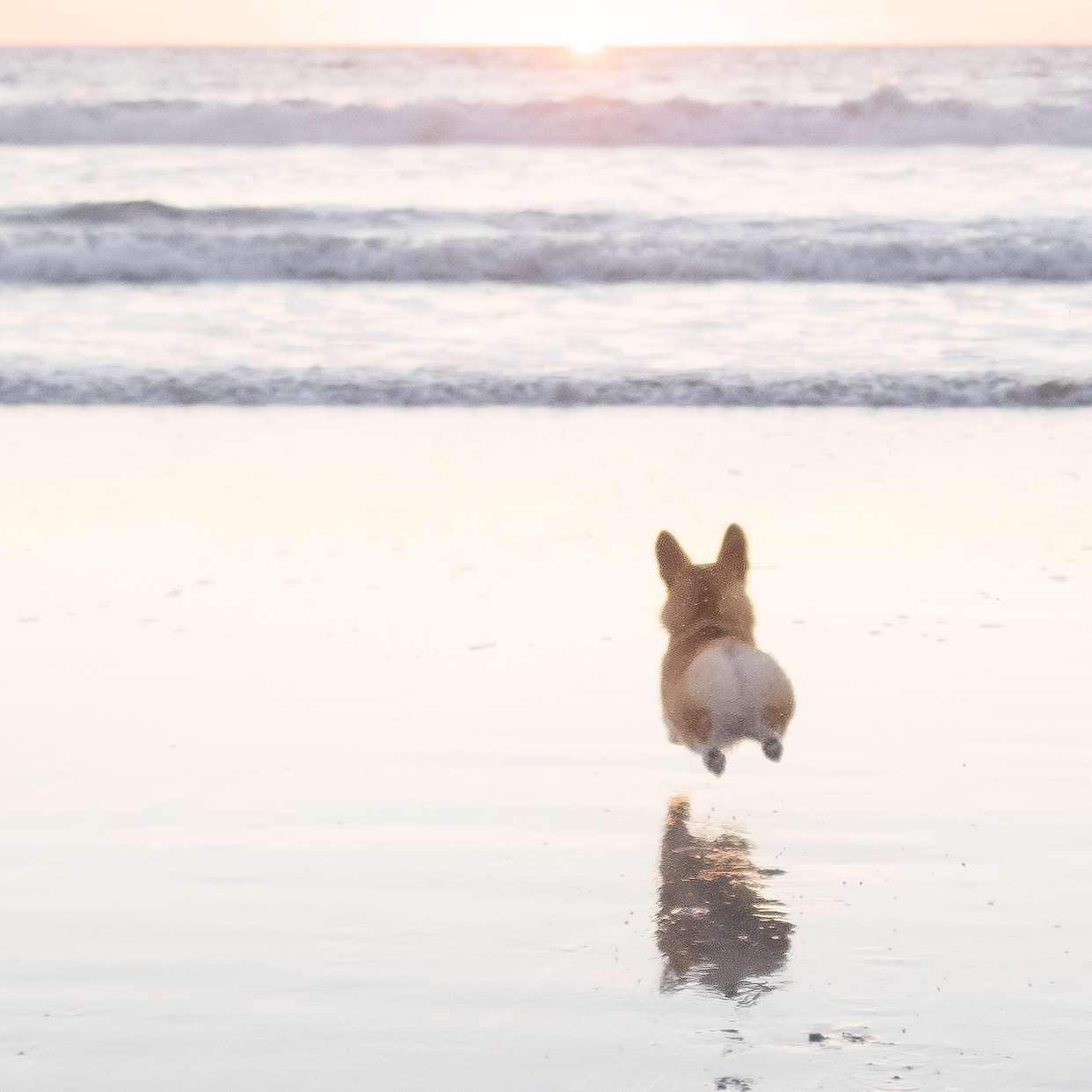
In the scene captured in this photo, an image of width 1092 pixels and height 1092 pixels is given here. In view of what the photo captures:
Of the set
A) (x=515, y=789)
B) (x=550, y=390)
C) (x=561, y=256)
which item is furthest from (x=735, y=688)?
(x=561, y=256)

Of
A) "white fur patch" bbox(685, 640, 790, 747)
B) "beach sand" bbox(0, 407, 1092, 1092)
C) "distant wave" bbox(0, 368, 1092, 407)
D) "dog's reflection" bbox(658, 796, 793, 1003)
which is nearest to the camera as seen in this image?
"beach sand" bbox(0, 407, 1092, 1092)

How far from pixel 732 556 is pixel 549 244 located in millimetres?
12570

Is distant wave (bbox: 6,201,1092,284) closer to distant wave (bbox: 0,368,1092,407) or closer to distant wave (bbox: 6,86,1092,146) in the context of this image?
distant wave (bbox: 0,368,1092,407)

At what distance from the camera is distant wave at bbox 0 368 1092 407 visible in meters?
9.39

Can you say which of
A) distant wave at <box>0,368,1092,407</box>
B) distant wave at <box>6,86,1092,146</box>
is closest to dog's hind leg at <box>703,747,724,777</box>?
distant wave at <box>0,368,1092,407</box>

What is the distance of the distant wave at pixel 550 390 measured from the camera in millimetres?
9391

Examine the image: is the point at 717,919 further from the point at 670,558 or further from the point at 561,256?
the point at 561,256

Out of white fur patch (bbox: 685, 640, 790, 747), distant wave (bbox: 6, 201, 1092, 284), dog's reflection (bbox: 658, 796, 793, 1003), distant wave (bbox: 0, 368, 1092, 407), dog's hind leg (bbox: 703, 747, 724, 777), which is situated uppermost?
distant wave (bbox: 6, 201, 1092, 284)

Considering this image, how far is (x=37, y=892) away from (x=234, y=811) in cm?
57

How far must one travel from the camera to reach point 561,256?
51.5ft

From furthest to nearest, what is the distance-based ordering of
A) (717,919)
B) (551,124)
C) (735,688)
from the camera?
1. (551,124)
2. (735,688)
3. (717,919)

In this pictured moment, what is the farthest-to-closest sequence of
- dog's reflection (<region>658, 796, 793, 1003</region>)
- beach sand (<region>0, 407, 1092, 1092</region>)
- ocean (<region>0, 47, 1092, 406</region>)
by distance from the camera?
ocean (<region>0, 47, 1092, 406</region>) → dog's reflection (<region>658, 796, 793, 1003</region>) → beach sand (<region>0, 407, 1092, 1092</region>)

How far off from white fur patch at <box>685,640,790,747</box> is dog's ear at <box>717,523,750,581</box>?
50 centimetres

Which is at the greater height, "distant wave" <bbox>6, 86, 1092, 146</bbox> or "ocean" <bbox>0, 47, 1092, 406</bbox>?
"distant wave" <bbox>6, 86, 1092, 146</bbox>
